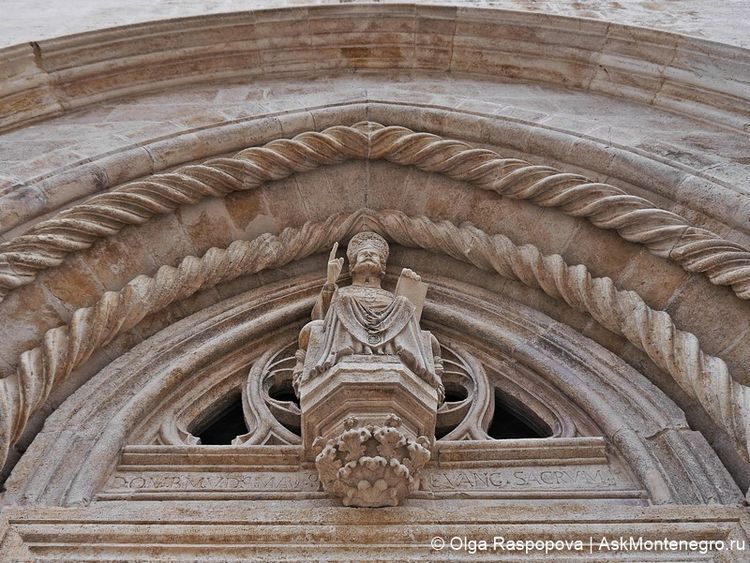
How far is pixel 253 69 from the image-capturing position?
6.50 m

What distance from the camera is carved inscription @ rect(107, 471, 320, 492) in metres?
3.60

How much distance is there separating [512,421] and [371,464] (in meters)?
1.50

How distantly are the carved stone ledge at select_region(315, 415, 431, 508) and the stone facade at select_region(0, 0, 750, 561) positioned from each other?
15 mm

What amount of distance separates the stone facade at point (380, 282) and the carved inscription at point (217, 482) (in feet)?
0.07

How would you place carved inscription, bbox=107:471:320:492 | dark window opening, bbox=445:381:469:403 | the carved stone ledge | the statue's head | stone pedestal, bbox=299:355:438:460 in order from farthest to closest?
the statue's head
dark window opening, bbox=445:381:469:403
carved inscription, bbox=107:471:320:492
stone pedestal, bbox=299:355:438:460
the carved stone ledge

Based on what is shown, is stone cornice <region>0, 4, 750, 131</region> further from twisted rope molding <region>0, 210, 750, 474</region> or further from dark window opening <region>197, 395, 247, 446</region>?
dark window opening <region>197, 395, 247, 446</region>

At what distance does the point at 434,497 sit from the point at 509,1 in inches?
202

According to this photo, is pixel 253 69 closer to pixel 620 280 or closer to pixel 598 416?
pixel 620 280

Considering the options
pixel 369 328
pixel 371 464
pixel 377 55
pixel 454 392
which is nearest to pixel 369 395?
pixel 371 464

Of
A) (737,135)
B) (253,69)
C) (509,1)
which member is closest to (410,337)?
(737,135)

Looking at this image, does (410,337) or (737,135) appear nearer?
(410,337)

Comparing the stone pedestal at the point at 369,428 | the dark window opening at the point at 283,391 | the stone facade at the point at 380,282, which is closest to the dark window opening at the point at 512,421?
the stone facade at the point at 380,282

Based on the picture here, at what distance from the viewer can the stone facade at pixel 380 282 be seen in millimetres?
3258

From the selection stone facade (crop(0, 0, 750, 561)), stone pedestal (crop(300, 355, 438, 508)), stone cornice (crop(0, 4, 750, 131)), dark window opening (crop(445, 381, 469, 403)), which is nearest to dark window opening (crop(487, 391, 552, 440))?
stone facade (crop(0, 0, 750, 561))
